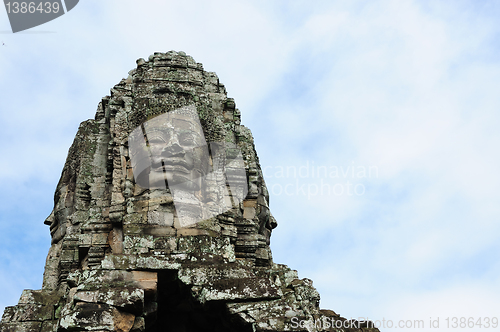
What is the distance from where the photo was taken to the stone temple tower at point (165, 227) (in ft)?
23.7

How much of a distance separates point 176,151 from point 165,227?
152 centimetres

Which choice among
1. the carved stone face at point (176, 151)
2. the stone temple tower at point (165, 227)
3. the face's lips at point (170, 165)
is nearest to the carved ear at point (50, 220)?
the stone temple tower at point (165, 227)

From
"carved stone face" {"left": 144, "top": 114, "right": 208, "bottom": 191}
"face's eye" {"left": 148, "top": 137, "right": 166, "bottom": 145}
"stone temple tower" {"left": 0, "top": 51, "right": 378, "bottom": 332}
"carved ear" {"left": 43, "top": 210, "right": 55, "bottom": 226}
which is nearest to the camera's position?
"stone temple tower" {"left": 0, "top": 51, "right": 378, "bottom": 332}

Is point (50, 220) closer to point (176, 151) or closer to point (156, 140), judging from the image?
point (156, 140)

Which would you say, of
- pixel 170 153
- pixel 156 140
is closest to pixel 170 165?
pixel 170 153

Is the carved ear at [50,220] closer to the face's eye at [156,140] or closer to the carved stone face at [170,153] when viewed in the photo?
the carved stone face at [170,153]

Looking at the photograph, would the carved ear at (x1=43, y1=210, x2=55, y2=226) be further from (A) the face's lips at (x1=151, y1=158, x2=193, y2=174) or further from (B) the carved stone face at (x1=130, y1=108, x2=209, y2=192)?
(A) the face's lips at (x1=151, y1=158, x2=193, y2=174)

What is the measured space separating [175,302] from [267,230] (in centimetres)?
413

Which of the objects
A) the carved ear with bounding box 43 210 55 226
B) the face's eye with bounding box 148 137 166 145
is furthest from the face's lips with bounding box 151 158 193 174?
the carved ear with bounding box 43 210 55 226

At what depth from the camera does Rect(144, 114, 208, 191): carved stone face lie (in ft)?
30.1

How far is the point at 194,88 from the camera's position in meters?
11.2

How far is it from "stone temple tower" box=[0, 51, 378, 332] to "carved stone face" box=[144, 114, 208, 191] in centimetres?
2

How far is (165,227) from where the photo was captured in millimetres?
8648

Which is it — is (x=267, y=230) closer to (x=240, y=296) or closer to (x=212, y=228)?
(x=212, y=228)
